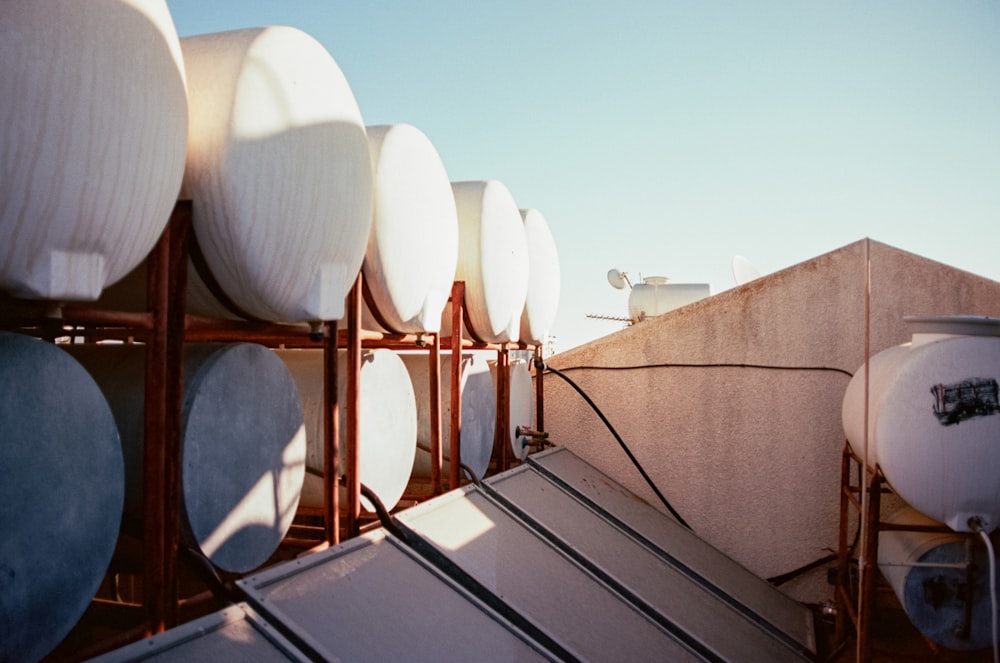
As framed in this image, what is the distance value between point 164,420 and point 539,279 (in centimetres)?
388

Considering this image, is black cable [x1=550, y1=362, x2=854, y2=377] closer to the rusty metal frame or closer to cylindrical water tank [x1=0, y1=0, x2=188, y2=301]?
the rusty metal frame

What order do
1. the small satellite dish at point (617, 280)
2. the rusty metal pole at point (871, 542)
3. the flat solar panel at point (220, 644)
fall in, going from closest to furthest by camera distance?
the flat solar panel at point (220, 644), the rusty metal pole at point (871, 542), the small satellite dish at point (617, 280)

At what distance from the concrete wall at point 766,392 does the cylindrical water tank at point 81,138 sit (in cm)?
457

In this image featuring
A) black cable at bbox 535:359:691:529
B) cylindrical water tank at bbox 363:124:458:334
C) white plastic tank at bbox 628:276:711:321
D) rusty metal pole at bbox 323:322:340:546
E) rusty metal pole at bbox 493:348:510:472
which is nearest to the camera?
rusty metal pole at bbox 323:322:340:546

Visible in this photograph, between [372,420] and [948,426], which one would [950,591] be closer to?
[948,426]

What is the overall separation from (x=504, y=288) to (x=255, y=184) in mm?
2487

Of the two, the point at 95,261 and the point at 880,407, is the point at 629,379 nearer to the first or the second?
the point at 880,407

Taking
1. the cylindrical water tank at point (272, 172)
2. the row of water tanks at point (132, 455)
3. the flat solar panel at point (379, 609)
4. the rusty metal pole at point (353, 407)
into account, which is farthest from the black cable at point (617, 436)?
the cylindrical water tank at point (272, 172)

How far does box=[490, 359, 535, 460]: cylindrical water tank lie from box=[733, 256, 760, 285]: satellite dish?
3599mm

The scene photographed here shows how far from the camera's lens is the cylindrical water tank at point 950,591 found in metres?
3.44

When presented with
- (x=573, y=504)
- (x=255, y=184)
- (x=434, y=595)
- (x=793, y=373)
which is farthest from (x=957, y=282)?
(x=255, y=184)

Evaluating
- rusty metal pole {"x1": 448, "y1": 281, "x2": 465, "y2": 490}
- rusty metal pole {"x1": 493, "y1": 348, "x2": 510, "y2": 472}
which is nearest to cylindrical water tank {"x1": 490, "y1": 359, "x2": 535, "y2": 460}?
rusty metal pole {"x1": 493, "y1": 348, "x2": 510, "y2": 472}

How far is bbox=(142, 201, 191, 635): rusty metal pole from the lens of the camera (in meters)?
1.70

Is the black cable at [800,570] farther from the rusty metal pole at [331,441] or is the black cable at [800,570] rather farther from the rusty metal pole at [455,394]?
the rusty metal pole at [331,441]
